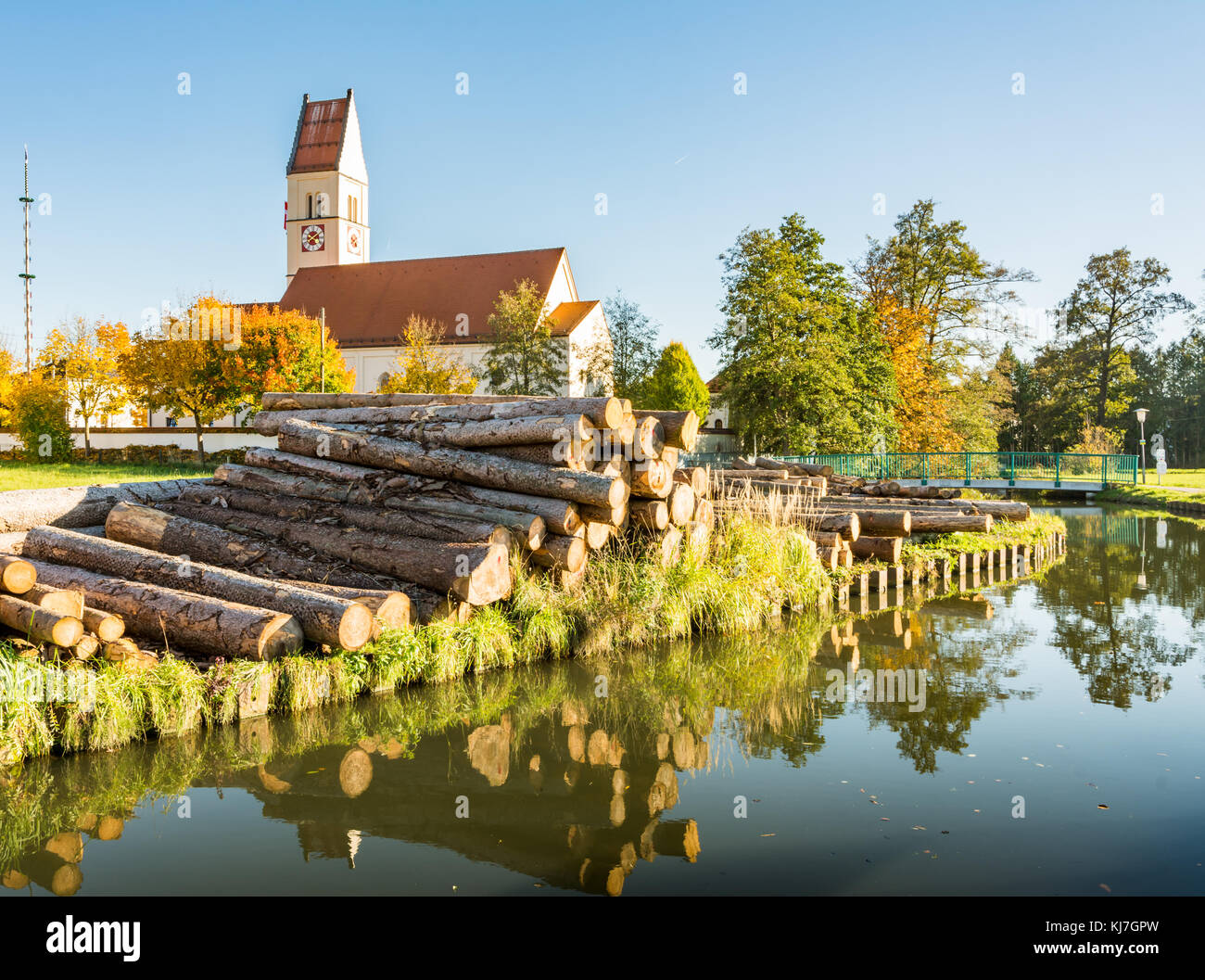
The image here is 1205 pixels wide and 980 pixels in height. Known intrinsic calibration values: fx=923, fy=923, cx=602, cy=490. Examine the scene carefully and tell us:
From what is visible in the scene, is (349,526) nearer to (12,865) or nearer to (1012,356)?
(12,865)

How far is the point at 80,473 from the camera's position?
26.5 meters

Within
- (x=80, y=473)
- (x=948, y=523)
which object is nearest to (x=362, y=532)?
(x=948, y=523)

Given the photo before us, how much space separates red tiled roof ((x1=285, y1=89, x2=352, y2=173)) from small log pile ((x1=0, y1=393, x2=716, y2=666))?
5861cm

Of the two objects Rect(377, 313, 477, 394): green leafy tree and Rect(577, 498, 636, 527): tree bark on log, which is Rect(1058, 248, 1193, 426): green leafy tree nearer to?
Rect(377, 313, 477, 394): green leafy tree

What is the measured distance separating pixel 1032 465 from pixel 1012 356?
31.2m

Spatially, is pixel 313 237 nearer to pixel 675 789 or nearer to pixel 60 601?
pixel 60 601

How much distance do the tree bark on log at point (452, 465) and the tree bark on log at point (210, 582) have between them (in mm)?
2349

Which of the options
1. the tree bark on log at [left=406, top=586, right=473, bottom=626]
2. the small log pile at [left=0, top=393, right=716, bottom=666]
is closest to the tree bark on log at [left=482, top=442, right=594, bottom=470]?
the small log pile at [left=0, top=393, right=716, bottom=666]

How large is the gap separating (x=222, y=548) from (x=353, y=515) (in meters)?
1.31

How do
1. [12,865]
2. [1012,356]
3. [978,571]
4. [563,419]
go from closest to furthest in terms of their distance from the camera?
1. [12,865]
2. [563,419]
3. [978,571]
4. [1012,356]

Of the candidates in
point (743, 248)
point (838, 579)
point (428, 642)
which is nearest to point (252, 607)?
point (428, 642)

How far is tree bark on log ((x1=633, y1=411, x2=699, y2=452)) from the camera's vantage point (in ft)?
32.7
